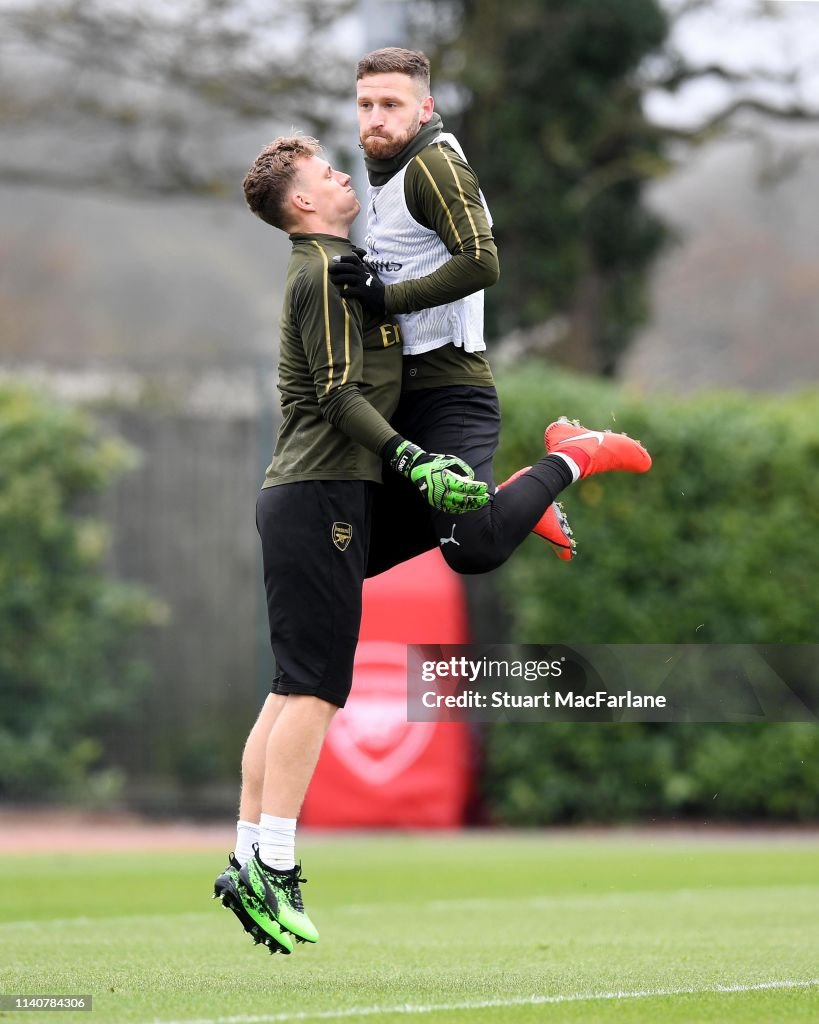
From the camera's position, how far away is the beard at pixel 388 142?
489 centimetres

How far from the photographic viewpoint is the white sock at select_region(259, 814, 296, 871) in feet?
15.8

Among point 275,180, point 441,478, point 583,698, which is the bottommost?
point 583,698

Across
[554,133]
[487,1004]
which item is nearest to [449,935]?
[487,1004]

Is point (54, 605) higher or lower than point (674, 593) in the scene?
lower

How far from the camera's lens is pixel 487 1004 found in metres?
4.35

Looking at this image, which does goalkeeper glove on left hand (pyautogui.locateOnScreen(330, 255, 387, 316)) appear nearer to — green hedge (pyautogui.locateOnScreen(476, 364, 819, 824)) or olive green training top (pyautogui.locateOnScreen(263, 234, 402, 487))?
olive green training top (pyautogui.locateOnScreen(263, 234, 402, 487))

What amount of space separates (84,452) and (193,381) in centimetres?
101


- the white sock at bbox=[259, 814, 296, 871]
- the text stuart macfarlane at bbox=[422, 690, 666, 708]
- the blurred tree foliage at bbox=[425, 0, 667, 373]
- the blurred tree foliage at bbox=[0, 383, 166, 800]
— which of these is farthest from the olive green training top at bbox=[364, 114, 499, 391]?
the blurred tree foliage at bbox=[425, 0, 667, 373]

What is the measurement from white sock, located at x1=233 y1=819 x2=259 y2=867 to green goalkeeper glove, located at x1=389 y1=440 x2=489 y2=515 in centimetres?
113

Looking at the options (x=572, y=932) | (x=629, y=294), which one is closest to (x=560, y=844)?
(x=572, y=932)

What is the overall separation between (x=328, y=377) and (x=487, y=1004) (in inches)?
67.4

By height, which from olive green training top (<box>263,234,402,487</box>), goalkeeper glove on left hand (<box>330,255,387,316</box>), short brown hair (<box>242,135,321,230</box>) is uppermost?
short brown hair (<box>242,135,321,230</box>)

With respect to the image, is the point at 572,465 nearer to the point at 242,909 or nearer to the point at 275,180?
the point at 275,180

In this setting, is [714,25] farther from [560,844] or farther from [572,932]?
[572,932]
